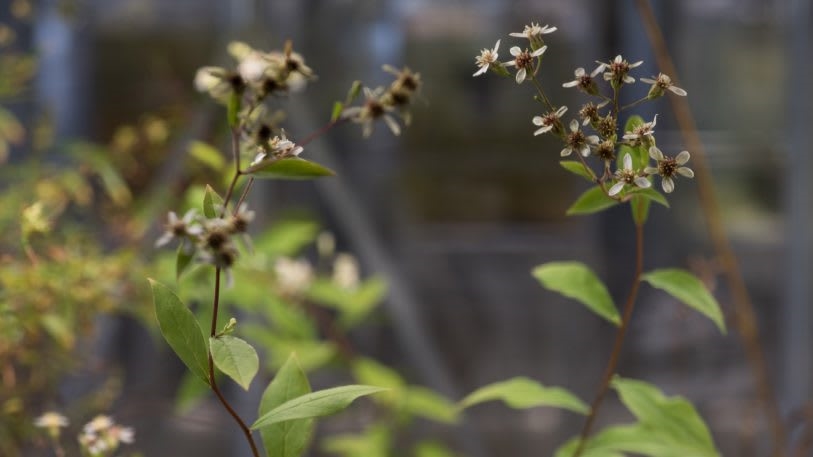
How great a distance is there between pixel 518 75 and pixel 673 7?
961 millimetres

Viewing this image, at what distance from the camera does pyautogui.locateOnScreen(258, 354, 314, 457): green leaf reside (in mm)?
297

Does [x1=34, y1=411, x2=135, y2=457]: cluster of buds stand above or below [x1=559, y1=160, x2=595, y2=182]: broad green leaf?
below

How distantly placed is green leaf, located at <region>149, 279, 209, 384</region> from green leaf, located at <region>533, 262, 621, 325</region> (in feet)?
0.48

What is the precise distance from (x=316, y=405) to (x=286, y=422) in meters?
0.04

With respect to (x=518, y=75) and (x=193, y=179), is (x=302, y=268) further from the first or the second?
(x=518, y=75)

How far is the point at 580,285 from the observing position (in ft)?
1.17

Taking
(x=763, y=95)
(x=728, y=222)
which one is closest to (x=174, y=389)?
(x=728, y=222)

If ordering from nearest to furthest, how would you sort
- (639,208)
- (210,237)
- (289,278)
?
(210,237) → (639,208) → (289,278)

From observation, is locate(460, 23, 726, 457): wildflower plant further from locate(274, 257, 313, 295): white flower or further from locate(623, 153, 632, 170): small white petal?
locate(274, 257, 313, 295): white flower

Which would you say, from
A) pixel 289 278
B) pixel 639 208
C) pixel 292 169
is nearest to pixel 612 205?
pixel 639 208

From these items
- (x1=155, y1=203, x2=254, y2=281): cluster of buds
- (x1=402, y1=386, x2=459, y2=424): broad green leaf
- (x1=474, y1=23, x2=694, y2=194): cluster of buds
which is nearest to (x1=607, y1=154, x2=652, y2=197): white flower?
(x1=474, y1=23, x2=694, y2=194): cluster of buds

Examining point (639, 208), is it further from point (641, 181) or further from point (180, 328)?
point (180, 328)

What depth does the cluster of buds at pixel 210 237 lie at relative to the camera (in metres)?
0.22

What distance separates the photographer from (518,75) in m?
0.27
